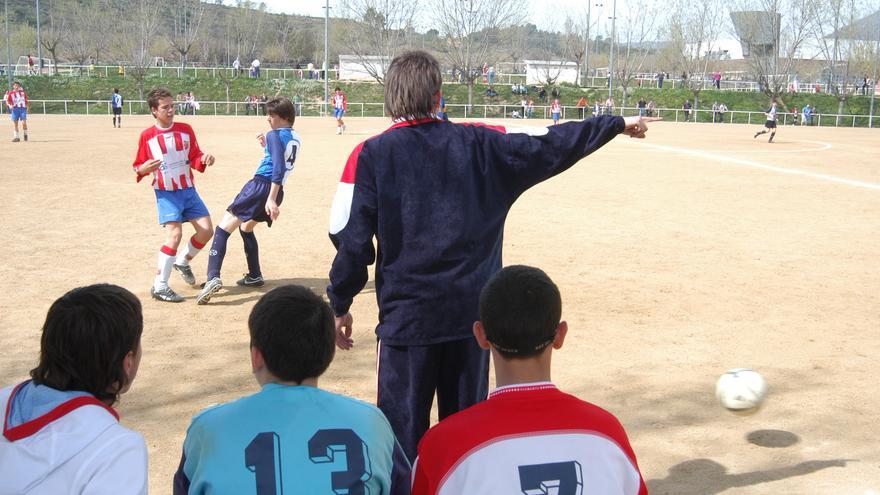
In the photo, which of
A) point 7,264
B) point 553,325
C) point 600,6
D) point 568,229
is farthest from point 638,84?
point 553,325

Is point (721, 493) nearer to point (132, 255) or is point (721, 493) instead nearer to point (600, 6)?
point (132, 255)

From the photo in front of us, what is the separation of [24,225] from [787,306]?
9967 mm

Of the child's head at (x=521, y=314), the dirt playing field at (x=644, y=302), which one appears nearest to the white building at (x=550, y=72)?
the dirt playing field at (x=644, y=302)

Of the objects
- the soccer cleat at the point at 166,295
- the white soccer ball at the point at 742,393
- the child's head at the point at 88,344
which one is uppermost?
the child's head at the point at 88,344

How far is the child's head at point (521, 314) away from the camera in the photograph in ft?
8.00

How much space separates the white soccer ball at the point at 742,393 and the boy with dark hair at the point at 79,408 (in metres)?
3.63

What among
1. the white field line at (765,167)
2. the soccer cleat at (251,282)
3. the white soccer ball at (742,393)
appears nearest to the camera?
the white soccer ball at (742,393)

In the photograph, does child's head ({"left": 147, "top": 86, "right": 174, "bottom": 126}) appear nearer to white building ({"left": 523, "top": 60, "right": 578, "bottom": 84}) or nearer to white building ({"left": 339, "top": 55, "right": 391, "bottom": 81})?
white building ({"left": 339, "top": 55, "right": 391, "bottom": 81})

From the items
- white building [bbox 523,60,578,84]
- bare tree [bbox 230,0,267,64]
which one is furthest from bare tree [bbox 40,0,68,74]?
white building [bbox 523,60,578,84]

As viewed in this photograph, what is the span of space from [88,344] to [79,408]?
0.19 meters

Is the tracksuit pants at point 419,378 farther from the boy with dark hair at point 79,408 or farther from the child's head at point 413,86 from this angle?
the boy with dark hair at point 79,408

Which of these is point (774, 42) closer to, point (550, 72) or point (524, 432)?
point (550, 72)

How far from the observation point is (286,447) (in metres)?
2.25

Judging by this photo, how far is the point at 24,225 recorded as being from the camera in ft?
37.7
